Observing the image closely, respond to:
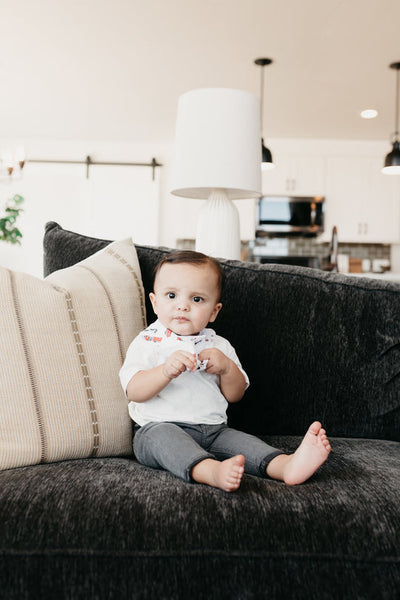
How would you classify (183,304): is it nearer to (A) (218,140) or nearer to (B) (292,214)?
(A) (218,140)

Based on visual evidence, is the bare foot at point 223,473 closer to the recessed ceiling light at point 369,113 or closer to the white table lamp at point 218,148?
the white table lamp at point 218,148

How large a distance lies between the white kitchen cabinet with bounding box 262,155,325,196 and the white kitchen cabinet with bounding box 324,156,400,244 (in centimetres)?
13

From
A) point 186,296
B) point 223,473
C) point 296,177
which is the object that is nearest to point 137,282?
point 186,296

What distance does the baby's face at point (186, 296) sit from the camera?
125cm

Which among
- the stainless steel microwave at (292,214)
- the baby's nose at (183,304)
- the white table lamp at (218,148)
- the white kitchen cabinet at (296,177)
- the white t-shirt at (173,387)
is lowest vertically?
the white t-shirt at (173,387)

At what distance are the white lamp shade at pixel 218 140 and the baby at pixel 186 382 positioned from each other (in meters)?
0.70

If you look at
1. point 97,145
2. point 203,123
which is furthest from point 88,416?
point 97,145

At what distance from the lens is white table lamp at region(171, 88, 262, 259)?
1908 mm

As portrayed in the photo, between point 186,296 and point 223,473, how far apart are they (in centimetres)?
45

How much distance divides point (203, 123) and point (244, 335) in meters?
0.86

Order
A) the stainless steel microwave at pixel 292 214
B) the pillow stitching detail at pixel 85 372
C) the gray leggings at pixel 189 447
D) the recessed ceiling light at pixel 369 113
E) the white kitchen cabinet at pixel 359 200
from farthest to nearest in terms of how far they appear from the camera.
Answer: the white kitchen cabinet at pixel 359 200 → the stainless steel microwave at pixel 292 214 → the recessed ceiling light at pixel 369 113 → the pillow stitching detail at pixel 85 372 → the gray leggings at pixel 189 447

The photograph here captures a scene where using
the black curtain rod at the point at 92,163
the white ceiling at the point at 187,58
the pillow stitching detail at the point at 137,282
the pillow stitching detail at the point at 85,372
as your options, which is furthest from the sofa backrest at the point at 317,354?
the black curtain rod at the point at 92,163

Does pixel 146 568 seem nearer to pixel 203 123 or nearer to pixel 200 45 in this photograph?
pixel 203 123

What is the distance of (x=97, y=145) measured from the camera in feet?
22.3
